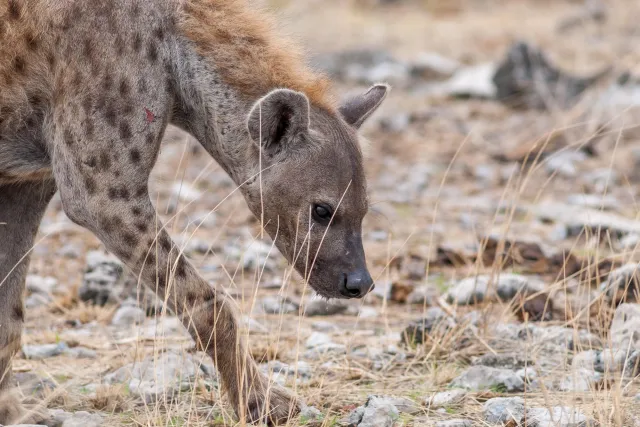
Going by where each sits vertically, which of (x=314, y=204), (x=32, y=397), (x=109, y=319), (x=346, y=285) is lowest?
(x=109, y=319)

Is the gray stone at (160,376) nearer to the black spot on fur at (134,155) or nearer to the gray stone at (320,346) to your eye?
the gray stone at (320,346)

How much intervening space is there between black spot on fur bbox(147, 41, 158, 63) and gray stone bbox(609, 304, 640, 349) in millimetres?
2331

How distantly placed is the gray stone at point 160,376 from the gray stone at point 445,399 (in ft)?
3.18

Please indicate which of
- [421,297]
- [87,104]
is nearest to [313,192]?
[87,104]

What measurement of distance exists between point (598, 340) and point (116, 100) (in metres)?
2.58

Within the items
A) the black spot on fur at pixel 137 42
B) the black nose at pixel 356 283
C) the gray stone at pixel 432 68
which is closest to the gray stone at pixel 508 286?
the black nose at pixel 356 283

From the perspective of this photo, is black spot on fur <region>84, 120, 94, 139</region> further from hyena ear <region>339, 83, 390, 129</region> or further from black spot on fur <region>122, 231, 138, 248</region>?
hyena ear <region>339, 83, 390, 129</region>

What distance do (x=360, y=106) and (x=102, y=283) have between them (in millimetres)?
2173

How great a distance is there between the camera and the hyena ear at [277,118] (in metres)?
4.50

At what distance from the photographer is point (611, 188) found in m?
9.37

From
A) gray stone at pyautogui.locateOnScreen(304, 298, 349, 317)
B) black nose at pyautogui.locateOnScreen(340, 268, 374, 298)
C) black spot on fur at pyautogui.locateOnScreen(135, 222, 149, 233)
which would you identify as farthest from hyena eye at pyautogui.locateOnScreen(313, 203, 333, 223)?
gray stone at pyautogui.locateOnScreen(304, 298, 349, 317)

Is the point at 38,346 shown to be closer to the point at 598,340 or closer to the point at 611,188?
the point at 598,340

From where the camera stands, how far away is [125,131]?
4.38 m

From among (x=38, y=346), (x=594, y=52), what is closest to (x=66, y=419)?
(x=38, y=346)
